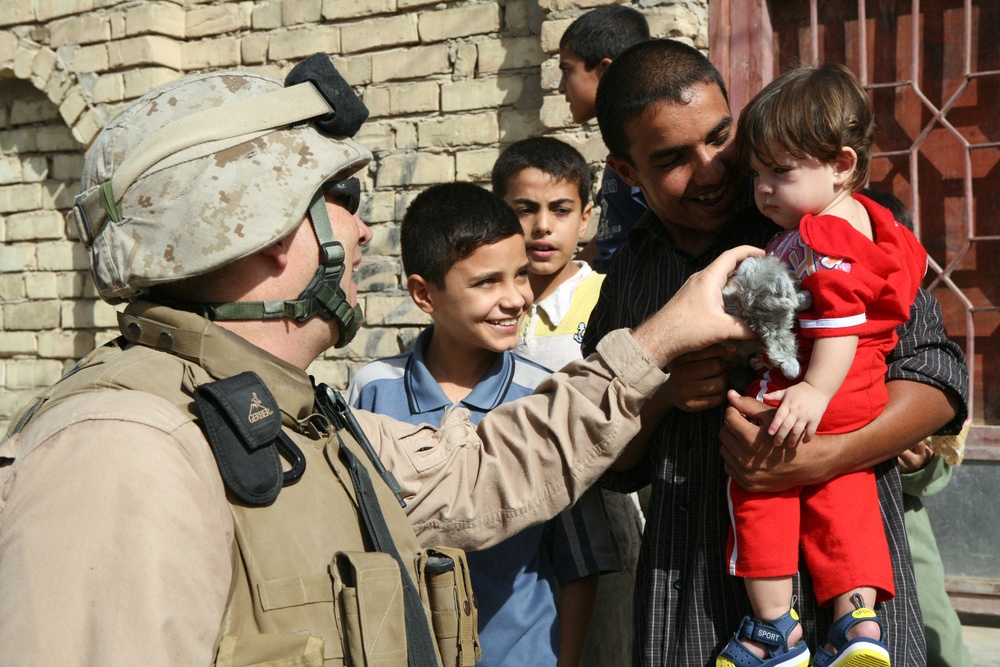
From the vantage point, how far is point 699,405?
1.92 metres

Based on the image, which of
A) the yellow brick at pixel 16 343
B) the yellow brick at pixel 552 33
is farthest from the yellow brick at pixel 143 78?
the yellow brick at pixel 552 33

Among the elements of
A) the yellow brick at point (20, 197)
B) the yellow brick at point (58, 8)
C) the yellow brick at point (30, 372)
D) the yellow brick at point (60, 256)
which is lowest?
the yellow brick at point (30, 372)

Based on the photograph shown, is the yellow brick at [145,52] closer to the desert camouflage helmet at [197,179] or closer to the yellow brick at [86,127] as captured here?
the yellow brick at [86,127]

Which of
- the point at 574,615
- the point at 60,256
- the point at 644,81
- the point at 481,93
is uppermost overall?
the point at 481,93

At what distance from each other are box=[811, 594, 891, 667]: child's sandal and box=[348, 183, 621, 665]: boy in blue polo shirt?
2.61ft

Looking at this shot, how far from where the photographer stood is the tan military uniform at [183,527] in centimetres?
126

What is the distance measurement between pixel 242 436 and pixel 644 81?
1.26 meters

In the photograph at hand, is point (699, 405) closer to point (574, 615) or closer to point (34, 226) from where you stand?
point (574, 615)

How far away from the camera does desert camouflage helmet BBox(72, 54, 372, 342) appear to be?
1589 millimetres

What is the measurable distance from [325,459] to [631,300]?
2.80 feet

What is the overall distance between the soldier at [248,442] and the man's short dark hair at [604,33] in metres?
2.28

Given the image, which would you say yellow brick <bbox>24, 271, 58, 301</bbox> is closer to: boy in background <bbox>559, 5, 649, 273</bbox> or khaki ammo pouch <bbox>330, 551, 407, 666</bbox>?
boy in background <bbox>559, 5, 649, 273</bbox>

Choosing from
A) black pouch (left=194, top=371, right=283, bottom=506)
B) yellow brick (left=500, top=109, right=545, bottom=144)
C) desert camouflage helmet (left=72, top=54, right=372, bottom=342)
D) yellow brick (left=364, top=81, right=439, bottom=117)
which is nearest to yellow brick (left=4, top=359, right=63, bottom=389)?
yellow brick (left=364, top=81, right=439, bottom=117)

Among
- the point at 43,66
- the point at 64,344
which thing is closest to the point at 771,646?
the point at 64,344
